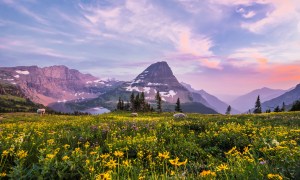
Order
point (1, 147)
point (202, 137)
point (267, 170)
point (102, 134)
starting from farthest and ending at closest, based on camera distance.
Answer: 1. point (102, 134)
2. point (202, 137)
3. point (1, 147)
4. point (267, 170)

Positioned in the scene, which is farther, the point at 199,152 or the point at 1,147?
the point at 199,152

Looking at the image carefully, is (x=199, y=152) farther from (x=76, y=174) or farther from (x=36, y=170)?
(x=36, y=170)

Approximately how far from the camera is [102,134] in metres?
12.1

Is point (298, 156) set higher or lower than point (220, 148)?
higher

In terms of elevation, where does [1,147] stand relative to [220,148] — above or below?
above

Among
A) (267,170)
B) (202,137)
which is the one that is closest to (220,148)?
(202,137)

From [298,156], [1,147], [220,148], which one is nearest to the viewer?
[298,156]

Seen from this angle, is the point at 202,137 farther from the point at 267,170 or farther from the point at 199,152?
the point at 267,170

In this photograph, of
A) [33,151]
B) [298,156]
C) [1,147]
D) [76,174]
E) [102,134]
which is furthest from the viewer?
[102,134]

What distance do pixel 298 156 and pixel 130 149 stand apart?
16.6 feet

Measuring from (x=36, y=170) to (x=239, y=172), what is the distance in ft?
13.0

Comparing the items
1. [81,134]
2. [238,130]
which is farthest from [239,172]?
[81,134]

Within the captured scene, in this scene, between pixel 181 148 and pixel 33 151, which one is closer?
pixel 33 151

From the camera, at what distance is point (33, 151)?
7453mm
